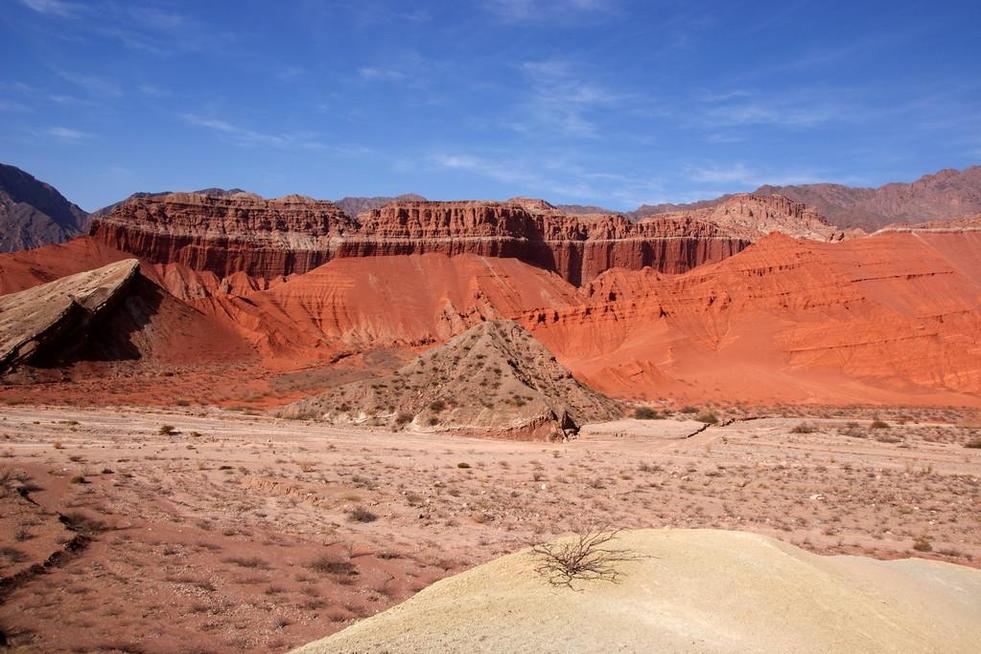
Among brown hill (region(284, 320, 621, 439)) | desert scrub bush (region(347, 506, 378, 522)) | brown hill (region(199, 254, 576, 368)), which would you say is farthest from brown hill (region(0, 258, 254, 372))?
desert scrub bush (region(347, 506, 378, 522))

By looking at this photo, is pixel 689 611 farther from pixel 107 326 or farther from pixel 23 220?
pixel 23 220

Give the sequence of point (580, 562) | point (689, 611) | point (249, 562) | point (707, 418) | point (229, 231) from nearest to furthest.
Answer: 1. point (689, 611)
2. point (580, 562)
3. point (249, 562)
4. point (707, 418)
5. point (229, 231)

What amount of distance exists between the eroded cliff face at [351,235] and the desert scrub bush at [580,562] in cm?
9420

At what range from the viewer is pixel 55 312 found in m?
50.5

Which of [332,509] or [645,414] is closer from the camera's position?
[332,509]

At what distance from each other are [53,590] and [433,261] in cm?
9129

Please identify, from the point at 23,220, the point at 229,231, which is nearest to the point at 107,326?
the point at 229,231

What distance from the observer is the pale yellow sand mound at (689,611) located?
5.30 m

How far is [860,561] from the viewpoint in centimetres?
816

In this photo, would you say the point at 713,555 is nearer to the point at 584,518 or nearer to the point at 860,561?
the point at 860,561

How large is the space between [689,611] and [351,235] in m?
102

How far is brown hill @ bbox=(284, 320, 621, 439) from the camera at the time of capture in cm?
2873

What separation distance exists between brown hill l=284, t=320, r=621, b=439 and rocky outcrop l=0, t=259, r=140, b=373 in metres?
24.3

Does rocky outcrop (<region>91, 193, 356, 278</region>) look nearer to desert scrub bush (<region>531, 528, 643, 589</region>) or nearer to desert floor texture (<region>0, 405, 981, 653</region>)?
desert floor texture (<region>0, 405, 981, 653</region>)
